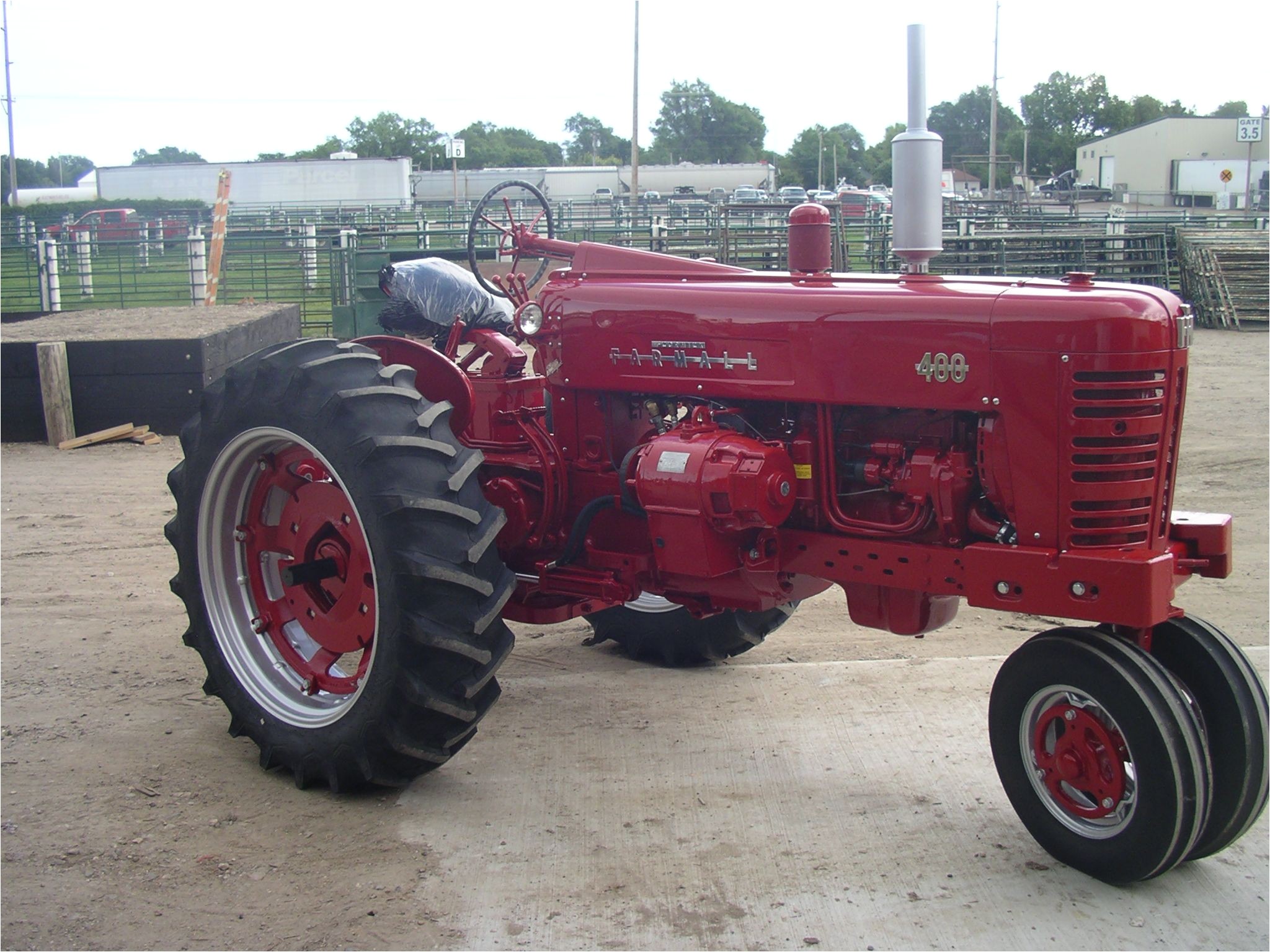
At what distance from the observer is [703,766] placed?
4219 mm

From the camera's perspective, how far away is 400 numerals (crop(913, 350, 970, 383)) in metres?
3.36

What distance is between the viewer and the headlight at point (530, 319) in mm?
4305

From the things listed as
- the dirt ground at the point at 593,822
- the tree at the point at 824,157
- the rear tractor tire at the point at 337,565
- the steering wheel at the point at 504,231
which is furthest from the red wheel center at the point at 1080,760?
the tree at the point at 824,157

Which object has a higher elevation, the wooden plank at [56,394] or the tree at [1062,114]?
the tree at [1062,114]

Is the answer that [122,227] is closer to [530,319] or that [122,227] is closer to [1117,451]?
[530,319]

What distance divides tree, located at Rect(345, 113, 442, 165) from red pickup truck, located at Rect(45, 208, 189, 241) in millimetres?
36239

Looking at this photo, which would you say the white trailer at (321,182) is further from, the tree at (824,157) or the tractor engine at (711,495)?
the tractor engine at (711,495)

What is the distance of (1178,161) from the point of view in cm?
5266

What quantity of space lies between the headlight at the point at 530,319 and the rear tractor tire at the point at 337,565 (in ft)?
1.50

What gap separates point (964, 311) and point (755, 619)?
6.61 feet

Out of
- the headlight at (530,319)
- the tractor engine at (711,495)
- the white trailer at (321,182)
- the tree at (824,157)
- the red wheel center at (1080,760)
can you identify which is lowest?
the red wheel center at (1080,760)

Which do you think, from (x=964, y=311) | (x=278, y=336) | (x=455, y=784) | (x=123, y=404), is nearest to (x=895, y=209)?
(x=964, y=311)

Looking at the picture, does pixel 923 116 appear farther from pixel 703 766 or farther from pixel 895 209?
pixel 703 766

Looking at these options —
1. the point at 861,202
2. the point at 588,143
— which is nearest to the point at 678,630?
the point at 861,202
